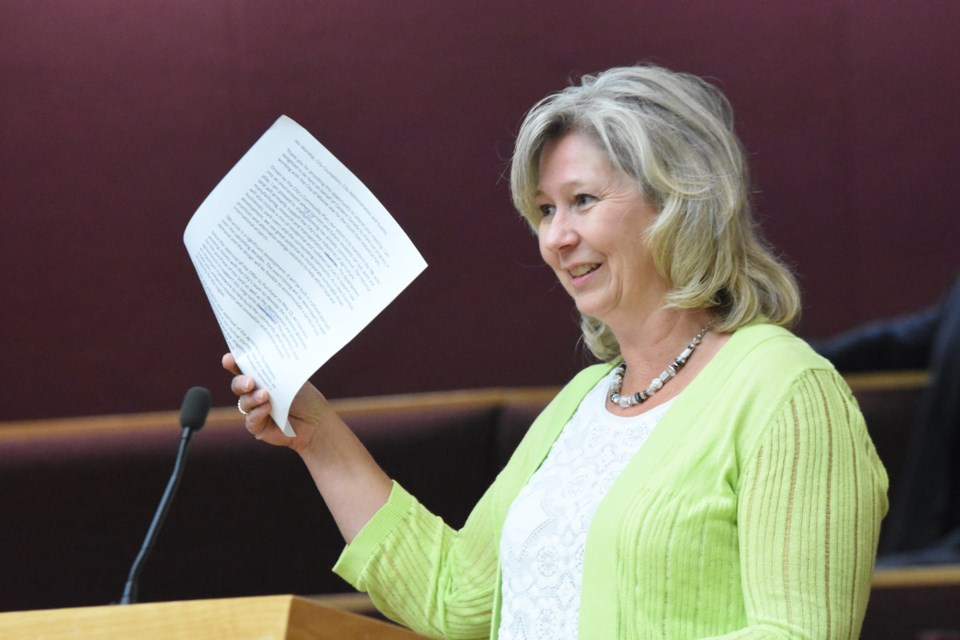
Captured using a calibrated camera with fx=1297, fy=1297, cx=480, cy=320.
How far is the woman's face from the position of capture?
158cm

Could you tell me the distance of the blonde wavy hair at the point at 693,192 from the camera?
1.57 meters

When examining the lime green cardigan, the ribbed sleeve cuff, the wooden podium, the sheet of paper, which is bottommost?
the ribbed sleeve cuff

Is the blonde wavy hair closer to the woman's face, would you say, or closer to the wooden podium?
the woman's face

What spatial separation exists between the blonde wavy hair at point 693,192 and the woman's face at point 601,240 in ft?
0.05

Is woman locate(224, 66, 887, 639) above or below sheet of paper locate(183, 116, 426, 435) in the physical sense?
below

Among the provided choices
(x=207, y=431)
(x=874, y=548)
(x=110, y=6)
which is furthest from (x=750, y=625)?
(x=110, y=6)

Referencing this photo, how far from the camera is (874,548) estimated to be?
1.35 meters

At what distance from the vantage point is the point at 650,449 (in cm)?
A: 149

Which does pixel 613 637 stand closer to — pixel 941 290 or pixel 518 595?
pixel 518 595

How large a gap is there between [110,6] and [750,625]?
2.00 m

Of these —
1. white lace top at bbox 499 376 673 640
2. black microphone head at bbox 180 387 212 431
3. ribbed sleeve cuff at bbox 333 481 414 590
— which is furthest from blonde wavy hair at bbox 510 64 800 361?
black microphone head at bbox 180 387 212 431

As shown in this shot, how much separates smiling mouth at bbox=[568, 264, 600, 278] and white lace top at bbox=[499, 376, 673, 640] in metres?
0.19

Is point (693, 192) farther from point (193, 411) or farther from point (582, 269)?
point (193, 411)

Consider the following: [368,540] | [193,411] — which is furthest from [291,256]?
[368,540]
